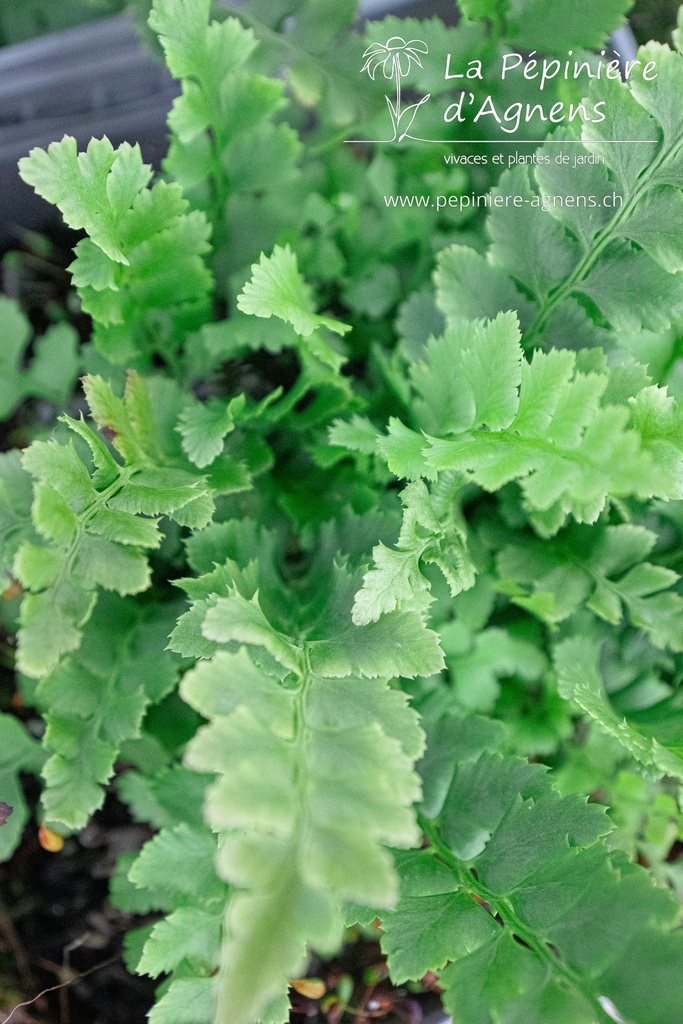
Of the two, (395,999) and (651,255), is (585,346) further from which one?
(395,999)

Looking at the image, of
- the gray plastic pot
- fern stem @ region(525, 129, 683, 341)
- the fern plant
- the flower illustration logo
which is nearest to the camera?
the fern plant

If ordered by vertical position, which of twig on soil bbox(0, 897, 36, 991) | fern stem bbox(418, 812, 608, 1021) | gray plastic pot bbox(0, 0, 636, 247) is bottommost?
twig on soil bbox(0, 897, 36, 991)

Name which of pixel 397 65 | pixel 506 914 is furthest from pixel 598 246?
pixel 506 914

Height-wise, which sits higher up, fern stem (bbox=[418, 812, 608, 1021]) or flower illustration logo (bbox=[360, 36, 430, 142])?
flower illustration logo (bbox=[360, 36, 430, 142])

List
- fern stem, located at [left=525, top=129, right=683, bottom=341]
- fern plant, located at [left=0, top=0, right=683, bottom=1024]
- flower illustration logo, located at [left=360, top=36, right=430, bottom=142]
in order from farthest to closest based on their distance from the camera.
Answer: flower illustration logo, located at [left=360, top=36, right=430, bottom=142] < fern stem, located at [left=525, top=129, right=683, bottom=341] < fern plant, located at [left=0, top=0, right=683, bottom=1024]

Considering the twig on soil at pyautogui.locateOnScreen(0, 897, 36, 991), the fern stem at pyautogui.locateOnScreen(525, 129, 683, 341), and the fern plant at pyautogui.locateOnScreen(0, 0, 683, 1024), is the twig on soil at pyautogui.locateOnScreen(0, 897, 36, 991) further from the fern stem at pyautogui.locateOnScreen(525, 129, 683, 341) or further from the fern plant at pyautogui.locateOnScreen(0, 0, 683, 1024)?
the fern stem at pyautogui.locateOnScreen(525, 129, 683, 341)

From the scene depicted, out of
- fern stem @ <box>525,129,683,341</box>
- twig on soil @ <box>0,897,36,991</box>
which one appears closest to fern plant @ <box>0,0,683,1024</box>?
fern stem @ <box>525,129,683,341</box>

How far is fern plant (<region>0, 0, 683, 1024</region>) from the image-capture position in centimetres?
44

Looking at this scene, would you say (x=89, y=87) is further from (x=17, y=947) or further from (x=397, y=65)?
(x=17, y=947)

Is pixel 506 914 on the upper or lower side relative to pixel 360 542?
lower

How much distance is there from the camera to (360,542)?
61cm

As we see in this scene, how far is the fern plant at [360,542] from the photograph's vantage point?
1.43 ft

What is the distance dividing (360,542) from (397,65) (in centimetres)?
42

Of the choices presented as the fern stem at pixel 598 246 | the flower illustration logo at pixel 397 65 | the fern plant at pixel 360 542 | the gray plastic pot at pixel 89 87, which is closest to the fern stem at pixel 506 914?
the fern plant at pixel 360 542
